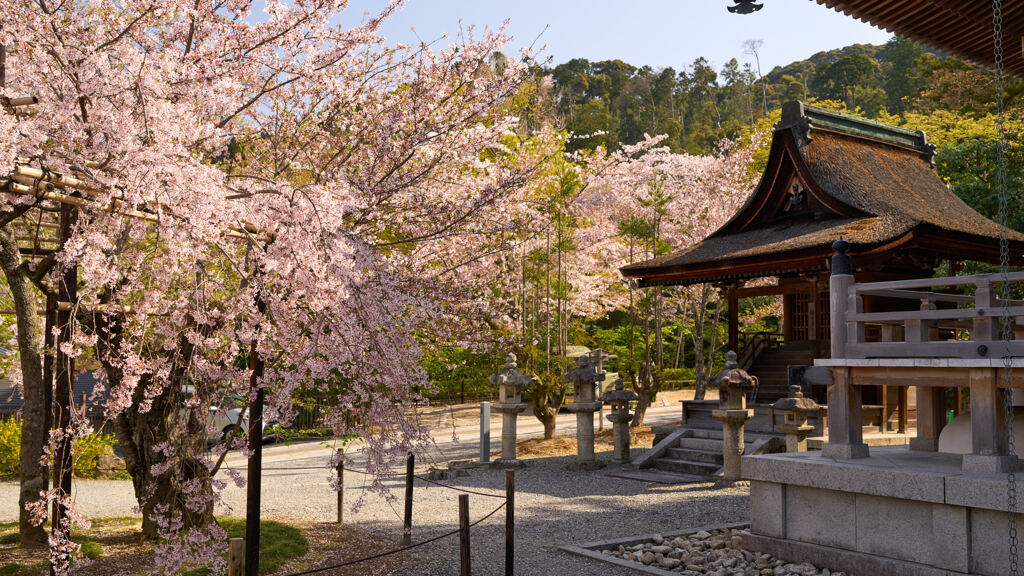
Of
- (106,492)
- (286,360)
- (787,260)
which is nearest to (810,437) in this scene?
(787,260)

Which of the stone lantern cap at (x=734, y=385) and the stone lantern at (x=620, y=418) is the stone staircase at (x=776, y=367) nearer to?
the stone lantern at (x=620, y=418)

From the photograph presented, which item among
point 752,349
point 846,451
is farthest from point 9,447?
point 752,349

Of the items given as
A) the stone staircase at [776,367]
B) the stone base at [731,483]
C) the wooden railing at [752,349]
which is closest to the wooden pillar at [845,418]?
the stone base at [731,483]

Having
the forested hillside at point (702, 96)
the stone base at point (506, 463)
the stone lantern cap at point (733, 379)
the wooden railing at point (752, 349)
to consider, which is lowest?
the stone base at point (506, 463)

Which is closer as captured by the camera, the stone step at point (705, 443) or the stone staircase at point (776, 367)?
the stone step at point (705, 443)

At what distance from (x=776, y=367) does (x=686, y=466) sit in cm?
432

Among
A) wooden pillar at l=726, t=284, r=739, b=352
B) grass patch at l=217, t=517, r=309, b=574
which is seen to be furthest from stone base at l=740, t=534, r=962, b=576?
wooden pillar at l=726, t=284, r=739, b=352

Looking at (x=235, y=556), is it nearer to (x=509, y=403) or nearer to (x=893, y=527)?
(x=893, y=527)

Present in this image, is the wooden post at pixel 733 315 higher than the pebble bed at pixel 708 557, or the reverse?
the wooden post at pixel 733 315

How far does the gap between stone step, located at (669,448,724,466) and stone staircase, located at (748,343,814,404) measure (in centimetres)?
242

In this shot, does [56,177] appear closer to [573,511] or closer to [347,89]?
[347,89]

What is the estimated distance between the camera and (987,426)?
Answer: 6.47 meters

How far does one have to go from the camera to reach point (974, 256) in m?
14.0

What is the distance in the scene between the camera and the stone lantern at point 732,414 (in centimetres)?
1195
